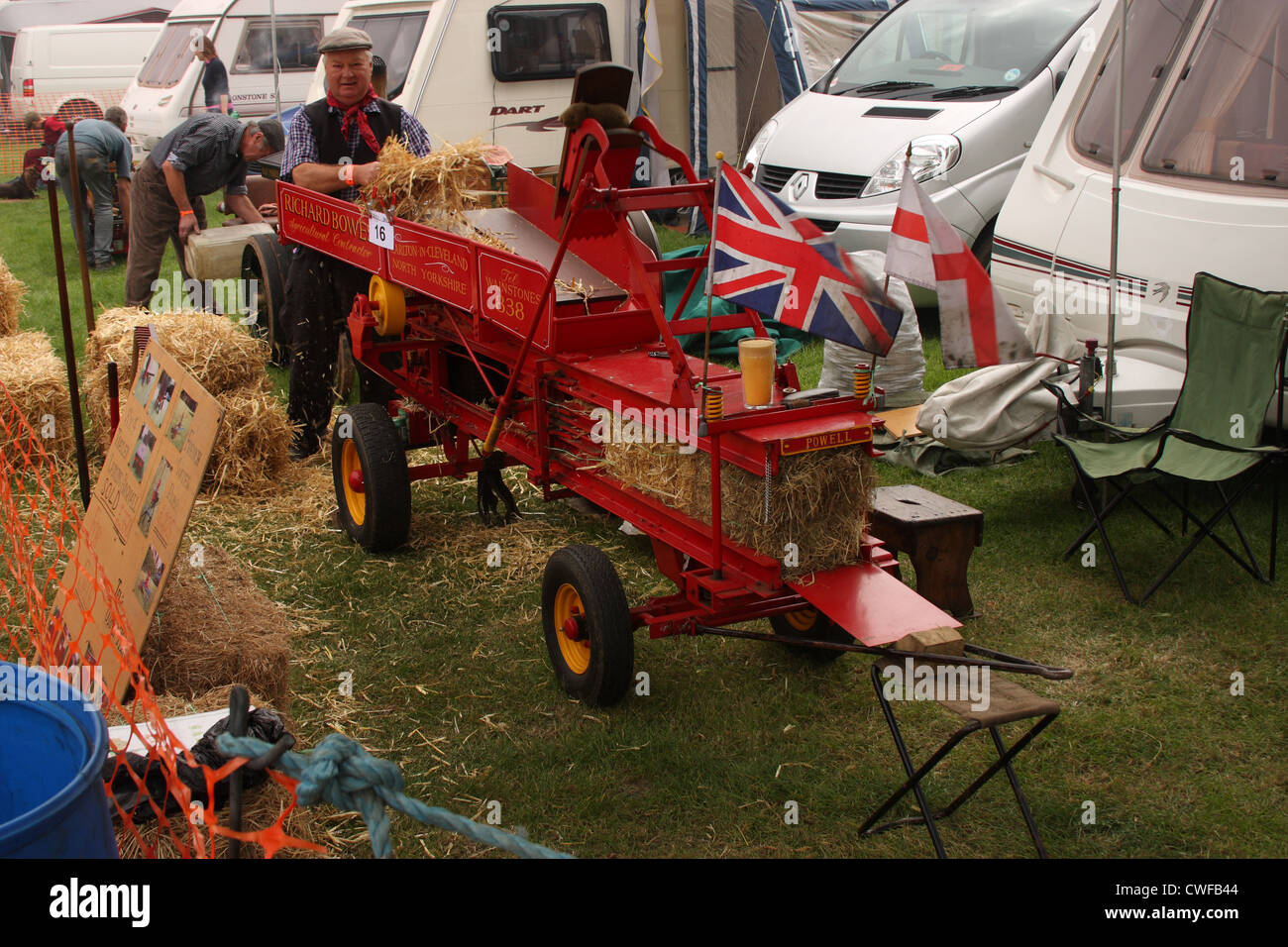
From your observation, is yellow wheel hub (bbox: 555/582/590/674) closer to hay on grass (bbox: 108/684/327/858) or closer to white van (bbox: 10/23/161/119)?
hay on grass (bbox: 108/684/327/858)

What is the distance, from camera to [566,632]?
4.50 meters

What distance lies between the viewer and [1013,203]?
23.0 feet

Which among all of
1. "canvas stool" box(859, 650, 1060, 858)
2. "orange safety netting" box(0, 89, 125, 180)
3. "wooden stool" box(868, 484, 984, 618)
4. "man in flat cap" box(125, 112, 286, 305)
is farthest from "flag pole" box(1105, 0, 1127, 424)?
"orange safety netting" box(0, 89, 125, 180)

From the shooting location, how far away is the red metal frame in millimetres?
3896

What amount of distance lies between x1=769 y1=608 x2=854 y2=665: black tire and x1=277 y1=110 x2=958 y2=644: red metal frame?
284mm

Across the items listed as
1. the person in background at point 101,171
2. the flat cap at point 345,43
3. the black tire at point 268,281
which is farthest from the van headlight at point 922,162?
the person in background at point 101,171

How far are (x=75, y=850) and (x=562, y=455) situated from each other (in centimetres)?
327

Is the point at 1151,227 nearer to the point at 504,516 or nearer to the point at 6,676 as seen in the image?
the point at 504,516

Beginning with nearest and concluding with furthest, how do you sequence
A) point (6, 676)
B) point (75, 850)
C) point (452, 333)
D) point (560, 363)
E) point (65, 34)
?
point (75, 850) < point (6, 676) < point (560, 363) < point (452, 333) < point (65, 34)

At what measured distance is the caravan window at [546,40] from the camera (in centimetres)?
1245

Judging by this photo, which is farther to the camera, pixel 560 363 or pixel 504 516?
pixel 504 516
